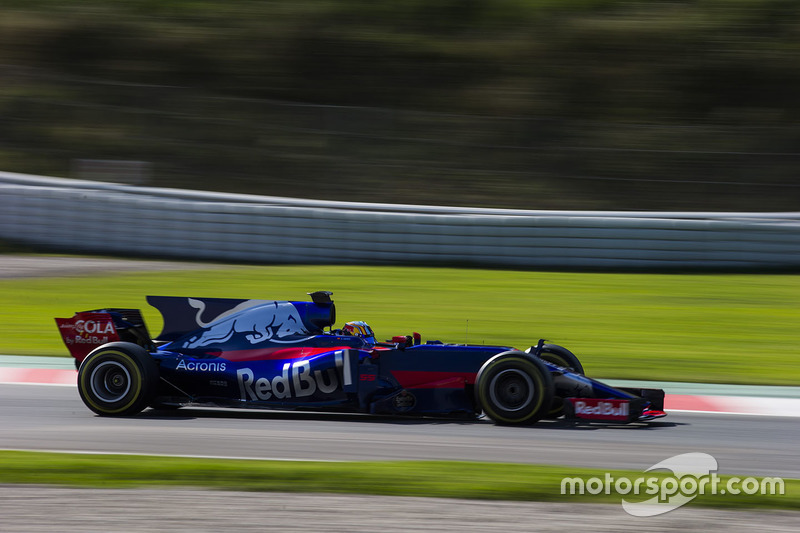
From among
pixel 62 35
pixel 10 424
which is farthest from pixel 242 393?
pixel 62 35

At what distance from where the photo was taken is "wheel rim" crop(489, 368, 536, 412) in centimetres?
709

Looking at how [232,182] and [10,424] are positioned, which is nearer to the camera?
[10,424]

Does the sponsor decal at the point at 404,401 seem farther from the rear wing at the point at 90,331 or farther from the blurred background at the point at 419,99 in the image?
the blurred background at the point at 419,99

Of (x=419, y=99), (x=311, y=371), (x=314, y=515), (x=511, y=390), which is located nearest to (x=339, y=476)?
(x=314, y=515)

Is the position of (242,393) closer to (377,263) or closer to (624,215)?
(377,263)

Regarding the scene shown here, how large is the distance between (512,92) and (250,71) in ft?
20.3

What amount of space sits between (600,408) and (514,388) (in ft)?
2.18

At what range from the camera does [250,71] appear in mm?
22641

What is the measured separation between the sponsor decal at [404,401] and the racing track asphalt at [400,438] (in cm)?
14

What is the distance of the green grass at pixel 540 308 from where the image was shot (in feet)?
34.7

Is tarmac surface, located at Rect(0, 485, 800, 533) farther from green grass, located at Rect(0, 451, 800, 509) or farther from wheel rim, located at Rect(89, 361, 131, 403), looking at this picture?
wheel rim, located at Rect(89, 361, 131, 403)

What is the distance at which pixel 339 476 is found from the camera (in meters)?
5.65

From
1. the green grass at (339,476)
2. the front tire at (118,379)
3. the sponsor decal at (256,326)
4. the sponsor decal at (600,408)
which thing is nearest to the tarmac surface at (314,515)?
the green grass at (339,476)

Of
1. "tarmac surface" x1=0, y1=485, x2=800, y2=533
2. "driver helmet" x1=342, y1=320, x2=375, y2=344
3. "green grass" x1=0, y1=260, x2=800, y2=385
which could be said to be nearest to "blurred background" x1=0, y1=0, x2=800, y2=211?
"green grass" x1=0, y1=260, x2=800, y2=385
